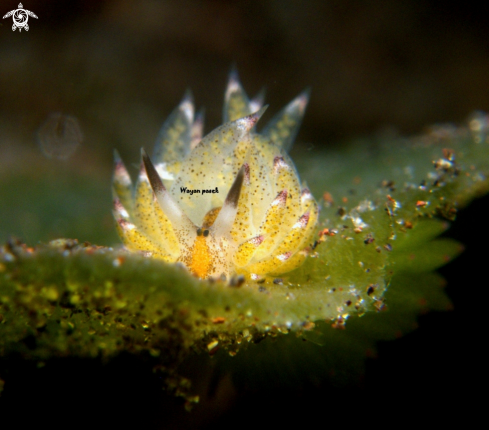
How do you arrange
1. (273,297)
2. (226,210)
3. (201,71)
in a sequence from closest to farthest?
(273,297) < (226,210) < (201,71)

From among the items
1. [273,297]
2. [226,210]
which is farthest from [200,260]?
[273,297]

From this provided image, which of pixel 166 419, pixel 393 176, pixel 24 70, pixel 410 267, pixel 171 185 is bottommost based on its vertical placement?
pixel 166 419

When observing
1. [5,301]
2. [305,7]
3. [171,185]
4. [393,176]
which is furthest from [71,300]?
[305,7]

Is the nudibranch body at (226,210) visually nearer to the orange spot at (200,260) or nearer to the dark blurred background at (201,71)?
the orange spot at (200,260)

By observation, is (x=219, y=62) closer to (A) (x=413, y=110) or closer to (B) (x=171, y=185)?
(A) (x=413, y=110)

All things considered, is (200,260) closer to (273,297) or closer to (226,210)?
(226,210)
